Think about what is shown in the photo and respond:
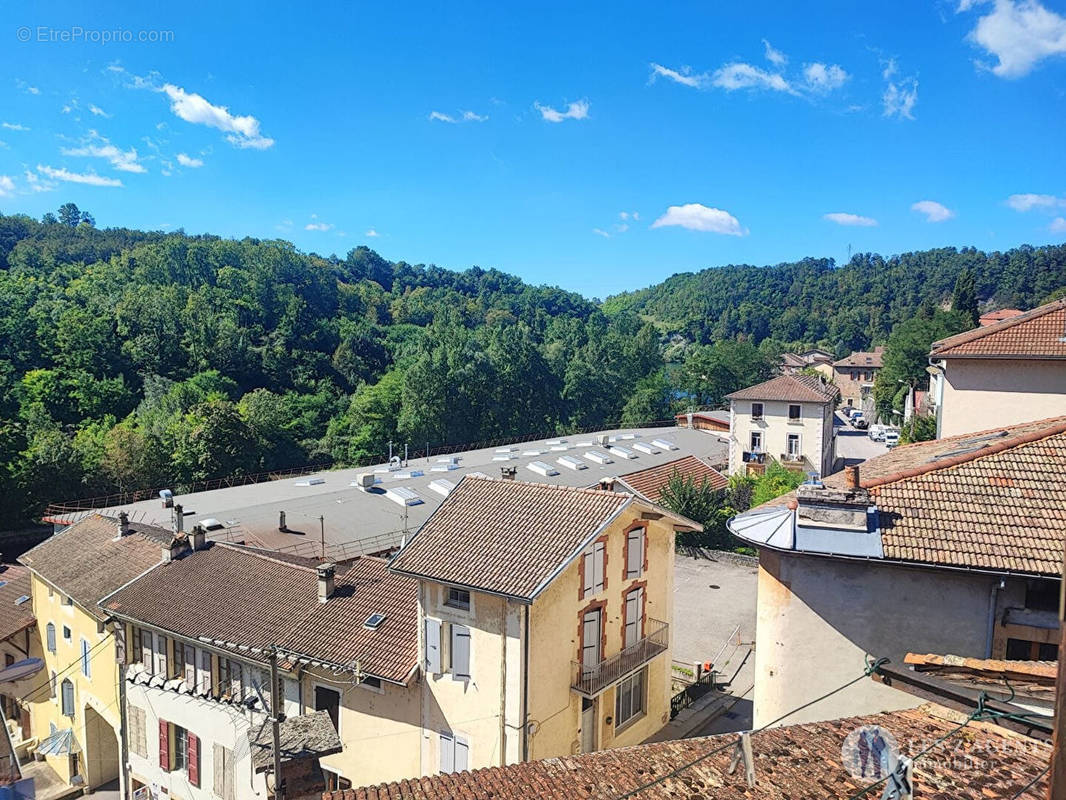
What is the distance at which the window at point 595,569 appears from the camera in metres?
16.2

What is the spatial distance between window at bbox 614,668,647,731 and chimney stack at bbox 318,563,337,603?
7703 mm

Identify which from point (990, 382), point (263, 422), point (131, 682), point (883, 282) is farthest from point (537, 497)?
point (883, 282)

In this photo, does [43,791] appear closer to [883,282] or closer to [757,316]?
[757,316]

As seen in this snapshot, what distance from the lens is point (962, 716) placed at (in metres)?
6.80

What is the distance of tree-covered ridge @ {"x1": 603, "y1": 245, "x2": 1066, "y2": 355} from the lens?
13738cm

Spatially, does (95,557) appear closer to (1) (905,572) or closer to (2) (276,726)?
(2) (276,726)

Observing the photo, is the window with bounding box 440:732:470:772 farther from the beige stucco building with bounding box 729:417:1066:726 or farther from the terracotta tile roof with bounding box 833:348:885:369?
the terracotta tile roof with bounding box 833:348:885:369

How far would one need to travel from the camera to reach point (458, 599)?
50.6ft

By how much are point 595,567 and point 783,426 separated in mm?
31314

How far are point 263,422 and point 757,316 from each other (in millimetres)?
128024

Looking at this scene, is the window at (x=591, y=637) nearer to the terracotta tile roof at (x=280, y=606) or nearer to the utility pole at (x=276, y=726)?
the terracotta tile roof at (x=280, y=606)

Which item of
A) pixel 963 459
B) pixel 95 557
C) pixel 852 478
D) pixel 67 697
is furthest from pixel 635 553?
pixel 67 697

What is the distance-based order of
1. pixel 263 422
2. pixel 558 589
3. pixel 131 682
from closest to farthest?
pixel 558 589
pixel 131 682
pixel 263 422

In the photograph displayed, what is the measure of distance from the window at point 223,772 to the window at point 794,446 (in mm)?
36003
